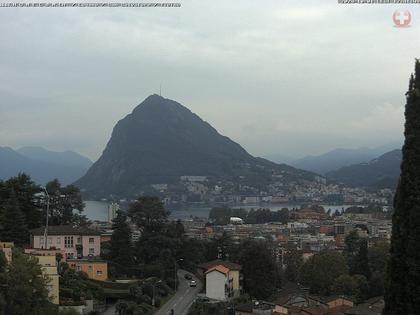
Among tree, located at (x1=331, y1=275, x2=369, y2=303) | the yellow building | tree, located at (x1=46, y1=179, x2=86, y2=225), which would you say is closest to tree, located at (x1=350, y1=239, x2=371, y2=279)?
tree, located at (x1=331, y1=275, x2=369, y2=303)

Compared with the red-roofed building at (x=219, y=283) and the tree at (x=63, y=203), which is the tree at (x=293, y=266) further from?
the tree at (x=63, y=203)

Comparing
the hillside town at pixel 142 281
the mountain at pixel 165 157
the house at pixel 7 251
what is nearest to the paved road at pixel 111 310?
the hillside town at pixel 142 281

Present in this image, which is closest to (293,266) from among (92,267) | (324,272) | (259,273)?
(324,272)

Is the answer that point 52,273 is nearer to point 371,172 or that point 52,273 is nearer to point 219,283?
point 219,283

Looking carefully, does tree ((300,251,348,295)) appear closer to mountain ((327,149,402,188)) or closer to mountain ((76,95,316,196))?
mountain ((76,95,316,196))

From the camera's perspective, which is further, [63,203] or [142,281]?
[63,203]
